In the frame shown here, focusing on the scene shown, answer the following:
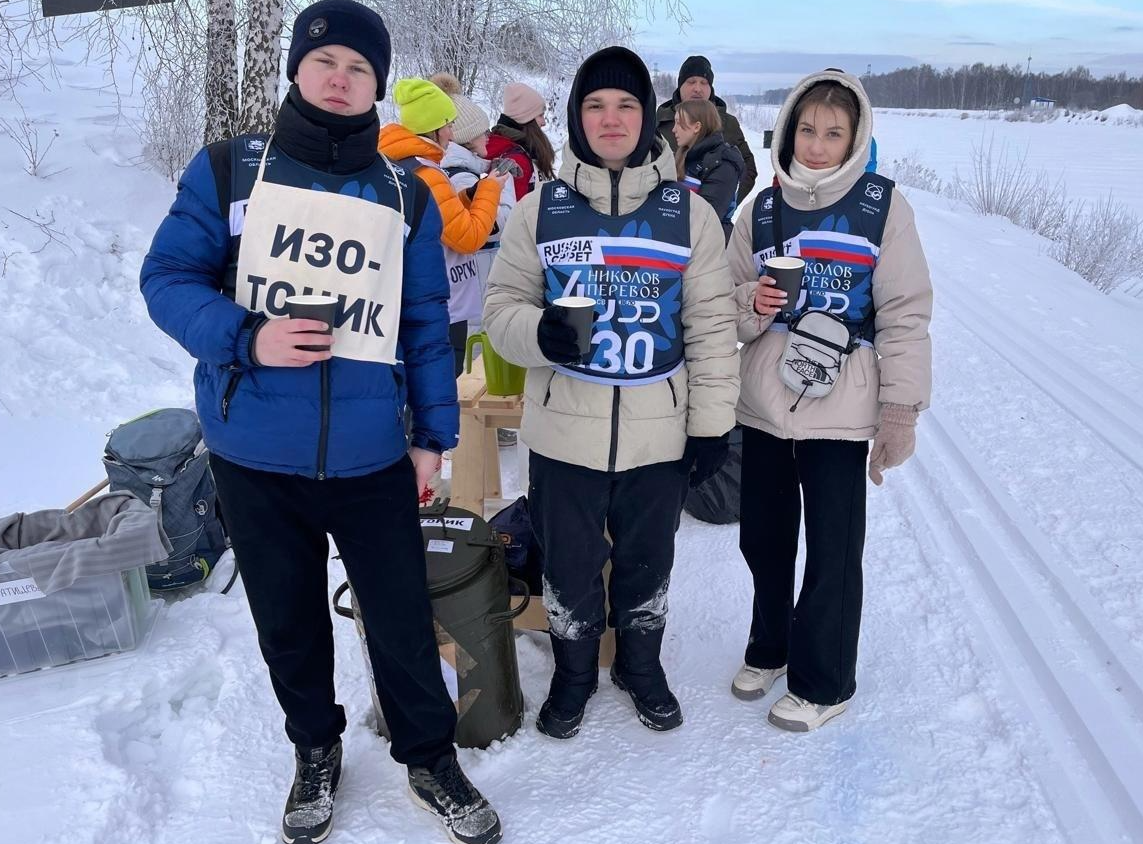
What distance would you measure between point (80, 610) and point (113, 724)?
54 centimetres

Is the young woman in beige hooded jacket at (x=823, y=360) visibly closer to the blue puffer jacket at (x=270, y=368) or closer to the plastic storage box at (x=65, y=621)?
the blue puffer jacket at (x=270, y=368)

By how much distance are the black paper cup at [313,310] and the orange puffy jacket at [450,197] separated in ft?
5.51

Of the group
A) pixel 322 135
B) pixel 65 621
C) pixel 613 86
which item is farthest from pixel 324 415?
pixel 65 621

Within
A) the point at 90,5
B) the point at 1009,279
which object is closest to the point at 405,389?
the point at 90,5

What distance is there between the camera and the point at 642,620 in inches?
107

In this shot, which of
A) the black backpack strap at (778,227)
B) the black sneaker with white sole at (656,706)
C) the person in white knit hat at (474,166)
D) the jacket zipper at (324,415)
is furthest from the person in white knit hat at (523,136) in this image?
the black sneaker with white sole at (656,706)

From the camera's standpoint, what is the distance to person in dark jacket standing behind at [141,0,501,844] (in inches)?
75.1

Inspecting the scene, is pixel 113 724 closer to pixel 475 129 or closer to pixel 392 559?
pixel 392 559

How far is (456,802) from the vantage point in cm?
232

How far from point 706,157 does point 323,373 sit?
409 cm

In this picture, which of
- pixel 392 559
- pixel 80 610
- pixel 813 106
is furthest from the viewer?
pixel 80 610

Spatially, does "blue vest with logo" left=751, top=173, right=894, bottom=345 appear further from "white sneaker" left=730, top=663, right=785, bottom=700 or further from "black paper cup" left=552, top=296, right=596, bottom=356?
"white sneaker" left=730, top=663, right=785, bottom=700

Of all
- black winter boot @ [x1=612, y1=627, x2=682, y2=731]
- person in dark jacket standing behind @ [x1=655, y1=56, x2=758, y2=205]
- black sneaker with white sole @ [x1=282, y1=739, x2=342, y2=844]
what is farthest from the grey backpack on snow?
person in dark jacket standing behind @ [x1=655, y1=56, x2=758, y2=205]

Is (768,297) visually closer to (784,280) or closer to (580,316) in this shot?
(784,280)
